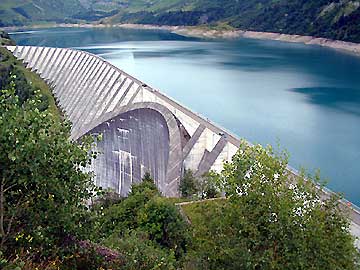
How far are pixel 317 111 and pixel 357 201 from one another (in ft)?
61.1

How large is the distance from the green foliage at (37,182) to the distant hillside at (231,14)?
78605mm

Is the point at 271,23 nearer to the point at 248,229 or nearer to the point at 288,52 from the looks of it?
the point at 288,52

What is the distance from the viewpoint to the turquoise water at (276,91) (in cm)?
2916

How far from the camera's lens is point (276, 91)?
158 feet

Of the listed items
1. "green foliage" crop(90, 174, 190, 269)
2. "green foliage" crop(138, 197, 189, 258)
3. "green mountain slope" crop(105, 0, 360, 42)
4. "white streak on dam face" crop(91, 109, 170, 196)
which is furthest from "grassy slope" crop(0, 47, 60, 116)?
"green mountain slope" crop(105, 0, 360, 42)

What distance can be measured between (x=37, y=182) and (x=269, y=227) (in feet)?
12.5

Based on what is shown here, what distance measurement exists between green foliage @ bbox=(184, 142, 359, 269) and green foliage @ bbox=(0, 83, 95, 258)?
8.22 ft

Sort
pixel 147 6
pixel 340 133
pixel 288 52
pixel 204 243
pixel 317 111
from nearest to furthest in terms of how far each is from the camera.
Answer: pixel 204 243 < pixel 340 133 < pixel 317 111 < pixel 288 52 < pixel 147 6

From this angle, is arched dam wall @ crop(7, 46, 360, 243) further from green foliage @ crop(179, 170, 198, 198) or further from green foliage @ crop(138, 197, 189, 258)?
green foliage @ crop(138, 197, 189, 258)

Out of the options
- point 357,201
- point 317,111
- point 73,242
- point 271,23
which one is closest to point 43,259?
point 73,242

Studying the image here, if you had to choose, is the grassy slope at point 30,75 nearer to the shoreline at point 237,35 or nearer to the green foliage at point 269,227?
the green foliage at point 269,227

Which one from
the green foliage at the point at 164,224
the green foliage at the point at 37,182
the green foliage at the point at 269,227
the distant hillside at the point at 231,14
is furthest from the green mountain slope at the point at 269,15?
the green foliage at the point at 37,182

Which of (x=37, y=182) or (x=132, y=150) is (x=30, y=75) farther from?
(x=37, y=182)

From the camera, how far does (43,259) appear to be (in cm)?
628
